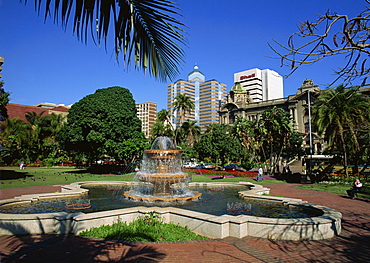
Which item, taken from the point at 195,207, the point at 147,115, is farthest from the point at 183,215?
the point at 147,115

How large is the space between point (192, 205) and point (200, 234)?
4.09 meters

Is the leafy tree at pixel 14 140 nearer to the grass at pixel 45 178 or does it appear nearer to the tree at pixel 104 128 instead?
the grass at pixel 45 178

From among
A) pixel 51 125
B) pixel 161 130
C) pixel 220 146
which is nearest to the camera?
pixel 220 146

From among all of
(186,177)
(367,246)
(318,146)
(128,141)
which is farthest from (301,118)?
(367,246)

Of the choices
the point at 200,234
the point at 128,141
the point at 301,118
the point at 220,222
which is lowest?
the point at 200,234

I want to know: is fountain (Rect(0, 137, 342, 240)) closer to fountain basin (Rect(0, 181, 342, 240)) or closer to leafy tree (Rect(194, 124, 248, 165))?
fountain basin (Rect(0, 181, 342, 240))

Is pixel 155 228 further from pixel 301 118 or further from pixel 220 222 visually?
pixel 301 118

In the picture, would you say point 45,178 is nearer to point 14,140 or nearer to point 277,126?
point 277,126

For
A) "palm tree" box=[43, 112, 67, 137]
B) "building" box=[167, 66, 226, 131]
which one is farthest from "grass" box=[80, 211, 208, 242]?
"building" box=[167, 66, 226, 131]

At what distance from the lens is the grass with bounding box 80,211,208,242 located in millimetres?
7594

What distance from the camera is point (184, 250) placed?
6.63m

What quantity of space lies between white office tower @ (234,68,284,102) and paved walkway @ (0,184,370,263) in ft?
399

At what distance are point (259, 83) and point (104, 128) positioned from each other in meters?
106

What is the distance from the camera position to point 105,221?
8.76 meters
